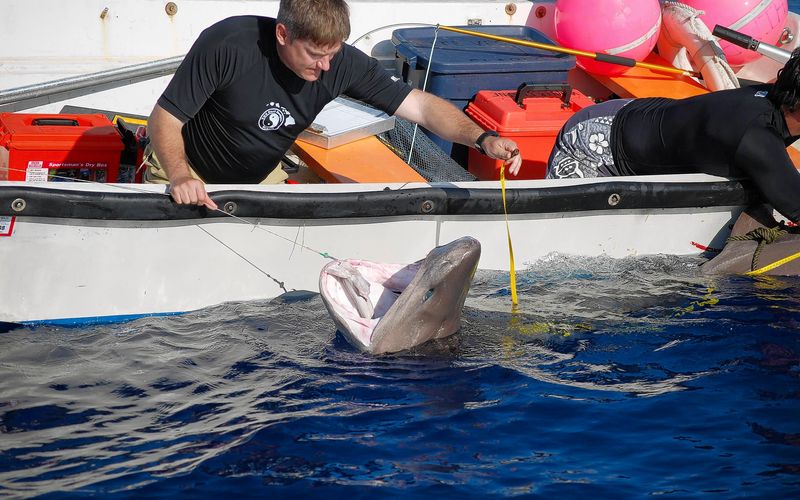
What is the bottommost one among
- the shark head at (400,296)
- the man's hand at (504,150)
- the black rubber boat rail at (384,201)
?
the shark head at (400,296)

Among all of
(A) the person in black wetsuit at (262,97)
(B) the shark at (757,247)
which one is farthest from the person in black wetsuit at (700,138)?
(A) the person in black wetsuit at (262,97)

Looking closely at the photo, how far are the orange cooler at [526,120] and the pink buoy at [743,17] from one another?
1.69 meters

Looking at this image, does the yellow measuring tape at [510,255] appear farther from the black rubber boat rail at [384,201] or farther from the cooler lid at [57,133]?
the cooler lid at [57,133]

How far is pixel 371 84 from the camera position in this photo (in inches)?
197

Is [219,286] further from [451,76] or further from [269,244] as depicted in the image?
[451,76]

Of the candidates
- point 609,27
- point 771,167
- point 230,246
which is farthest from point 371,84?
point 609,27

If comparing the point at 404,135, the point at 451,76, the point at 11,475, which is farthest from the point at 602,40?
the point at 11,475

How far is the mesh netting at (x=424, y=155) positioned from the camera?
561 cm

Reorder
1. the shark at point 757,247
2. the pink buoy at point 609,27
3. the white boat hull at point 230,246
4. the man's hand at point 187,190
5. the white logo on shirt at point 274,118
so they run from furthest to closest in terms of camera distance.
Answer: the pink buoy at point 609,27 → the shark at point 757,247 → the white logo on shirt at point 274,118 → the white boat hull at point 230,246 → the man's hand at point 187,190

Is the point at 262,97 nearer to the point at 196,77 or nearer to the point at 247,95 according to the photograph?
the point at 247,95

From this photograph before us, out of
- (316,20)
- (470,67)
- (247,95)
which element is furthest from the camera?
(470,67)

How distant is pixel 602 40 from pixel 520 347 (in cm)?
277

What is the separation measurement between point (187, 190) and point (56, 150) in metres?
1.12

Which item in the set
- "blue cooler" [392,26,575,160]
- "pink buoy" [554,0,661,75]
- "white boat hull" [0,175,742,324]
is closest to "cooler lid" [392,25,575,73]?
"blue cooler" [392,26,575,160]
